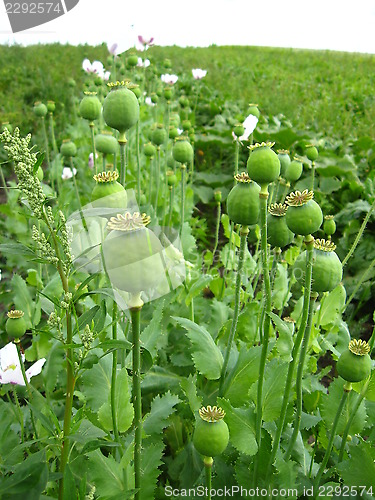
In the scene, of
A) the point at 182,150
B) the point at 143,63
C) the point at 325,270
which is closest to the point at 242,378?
the point at 325,270

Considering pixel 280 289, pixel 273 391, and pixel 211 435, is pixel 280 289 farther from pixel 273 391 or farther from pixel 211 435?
pixel 211 435

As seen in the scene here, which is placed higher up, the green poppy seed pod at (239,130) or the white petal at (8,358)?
the green poppy seed pod at (239,130)

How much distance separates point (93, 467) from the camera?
2.70ft

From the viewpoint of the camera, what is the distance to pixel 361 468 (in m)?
0.84

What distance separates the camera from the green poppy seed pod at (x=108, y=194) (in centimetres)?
66

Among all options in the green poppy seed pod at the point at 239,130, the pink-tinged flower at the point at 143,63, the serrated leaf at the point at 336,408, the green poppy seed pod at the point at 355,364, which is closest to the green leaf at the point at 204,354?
the serrated leaf at the point at 336,408

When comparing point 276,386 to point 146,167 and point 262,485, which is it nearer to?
point 262,485

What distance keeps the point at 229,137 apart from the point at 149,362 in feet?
9.96

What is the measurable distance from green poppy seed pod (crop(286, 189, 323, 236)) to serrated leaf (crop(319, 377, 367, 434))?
0.47 m

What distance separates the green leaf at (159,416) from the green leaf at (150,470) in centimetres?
8

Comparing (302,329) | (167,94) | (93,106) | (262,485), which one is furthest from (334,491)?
(167,94)

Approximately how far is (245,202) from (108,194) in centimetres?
22

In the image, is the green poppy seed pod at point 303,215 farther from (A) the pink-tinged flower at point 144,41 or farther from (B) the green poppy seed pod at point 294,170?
(A) the pink-tinged flower at point 144,41

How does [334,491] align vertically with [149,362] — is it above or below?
below
